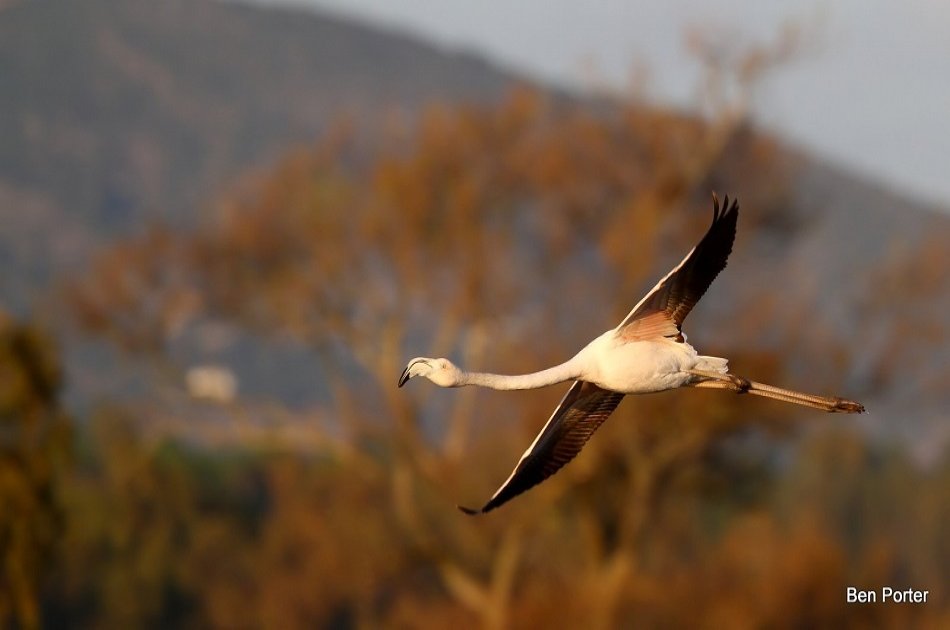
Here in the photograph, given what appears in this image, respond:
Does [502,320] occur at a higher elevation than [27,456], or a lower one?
higher

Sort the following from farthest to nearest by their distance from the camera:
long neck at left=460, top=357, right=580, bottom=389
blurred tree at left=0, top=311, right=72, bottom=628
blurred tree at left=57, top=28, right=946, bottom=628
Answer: blurred tree at left=57, top=28, right=946, bottom=628 < blurred tree at left=0, top=311, right=72, bottom=628 < long neck at left=460, top=357, right=580, bottom=389

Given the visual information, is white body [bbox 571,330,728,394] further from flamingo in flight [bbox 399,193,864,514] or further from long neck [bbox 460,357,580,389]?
long neck [bbox 460,357,580,389]

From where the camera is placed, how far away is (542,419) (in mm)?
37812

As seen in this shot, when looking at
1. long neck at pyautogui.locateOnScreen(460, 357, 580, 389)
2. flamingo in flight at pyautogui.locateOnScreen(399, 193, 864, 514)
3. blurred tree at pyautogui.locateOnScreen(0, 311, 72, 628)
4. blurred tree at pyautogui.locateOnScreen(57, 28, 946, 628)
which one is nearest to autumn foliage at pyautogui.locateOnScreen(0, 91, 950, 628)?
blurred tree at pyautogui.locateOnScreen(57, 28, 946, 628)

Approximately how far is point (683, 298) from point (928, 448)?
152m

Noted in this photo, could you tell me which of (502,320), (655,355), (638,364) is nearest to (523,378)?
(638,364)

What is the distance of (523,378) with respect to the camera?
38.4 ft

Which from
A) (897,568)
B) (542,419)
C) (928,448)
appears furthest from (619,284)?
(928,448)

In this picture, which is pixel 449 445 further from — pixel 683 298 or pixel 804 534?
pixel 683 298

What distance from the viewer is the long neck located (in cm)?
1163

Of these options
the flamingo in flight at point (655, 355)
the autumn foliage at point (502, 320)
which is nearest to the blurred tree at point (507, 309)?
the autumn foliage at point (502, 320)

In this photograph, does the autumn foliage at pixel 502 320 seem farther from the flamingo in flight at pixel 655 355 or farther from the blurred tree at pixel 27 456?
the flamingo in flight at pixel 655 355

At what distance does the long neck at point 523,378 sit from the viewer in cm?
1163

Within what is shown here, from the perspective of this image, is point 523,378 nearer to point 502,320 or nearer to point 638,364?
point 638,364
